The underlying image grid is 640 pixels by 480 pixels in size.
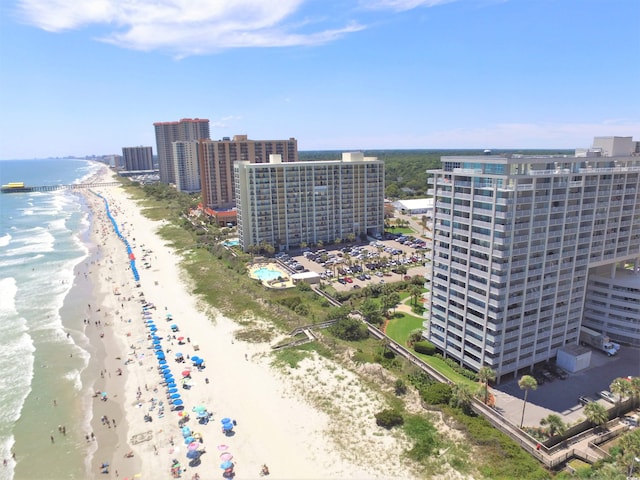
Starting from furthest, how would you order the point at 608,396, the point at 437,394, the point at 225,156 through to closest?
the point at 225,156 → the point at 608,396 → the point at 437,394

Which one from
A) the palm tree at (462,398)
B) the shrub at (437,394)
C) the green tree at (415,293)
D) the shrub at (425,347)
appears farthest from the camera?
the green tree at (415,293)

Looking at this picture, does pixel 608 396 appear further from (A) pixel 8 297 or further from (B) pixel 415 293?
(A) pixel 8 297

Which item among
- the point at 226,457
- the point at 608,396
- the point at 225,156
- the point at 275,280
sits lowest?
the point at 226,457

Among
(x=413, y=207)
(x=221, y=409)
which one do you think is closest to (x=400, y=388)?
(x=221, y=409)

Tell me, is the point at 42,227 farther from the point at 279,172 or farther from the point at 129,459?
the point at 129,459

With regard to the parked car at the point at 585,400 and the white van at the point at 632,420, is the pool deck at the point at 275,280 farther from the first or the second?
the white van at the point at 632,420

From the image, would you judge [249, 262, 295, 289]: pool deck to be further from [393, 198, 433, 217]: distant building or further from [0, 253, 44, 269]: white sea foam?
[393, 198, 433, 217]: distant building

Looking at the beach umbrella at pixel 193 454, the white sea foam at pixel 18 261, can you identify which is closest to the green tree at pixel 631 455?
the beach umbrella at pixel 193 454
